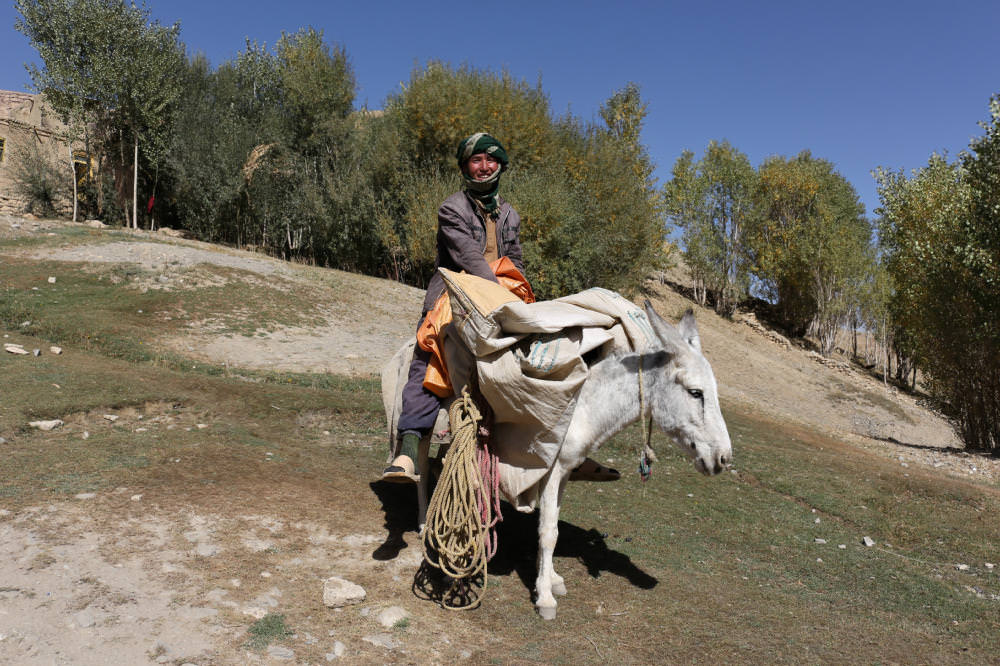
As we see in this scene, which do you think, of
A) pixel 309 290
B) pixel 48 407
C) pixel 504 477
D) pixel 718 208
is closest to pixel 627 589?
pixel 504 477

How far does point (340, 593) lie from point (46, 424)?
450 cm

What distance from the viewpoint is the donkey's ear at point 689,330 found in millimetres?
4320

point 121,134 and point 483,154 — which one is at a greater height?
point 121,134

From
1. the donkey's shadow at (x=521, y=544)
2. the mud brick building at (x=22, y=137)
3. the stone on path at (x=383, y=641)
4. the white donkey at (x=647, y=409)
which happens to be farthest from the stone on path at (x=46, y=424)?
the mud brick building at (x=22, y=137)

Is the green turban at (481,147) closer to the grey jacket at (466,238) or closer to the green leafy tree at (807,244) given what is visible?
the grey jacket at (466,238)

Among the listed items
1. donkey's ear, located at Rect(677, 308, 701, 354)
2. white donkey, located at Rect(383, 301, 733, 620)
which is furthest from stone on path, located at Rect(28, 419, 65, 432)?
donkey's ear, located at Rect(677, 308, 701, 354)

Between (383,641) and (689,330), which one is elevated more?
(689,330)

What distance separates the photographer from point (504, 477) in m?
4.33

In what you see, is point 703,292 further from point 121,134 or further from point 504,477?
point 504,477

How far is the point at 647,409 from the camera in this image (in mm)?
4219

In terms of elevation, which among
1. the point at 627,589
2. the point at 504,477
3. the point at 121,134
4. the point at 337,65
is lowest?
the point at 627,589

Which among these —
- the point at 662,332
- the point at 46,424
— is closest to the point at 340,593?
the point at 662,332

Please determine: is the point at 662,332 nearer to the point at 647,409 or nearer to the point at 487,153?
the point at 647,409

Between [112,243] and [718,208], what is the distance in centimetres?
3960
